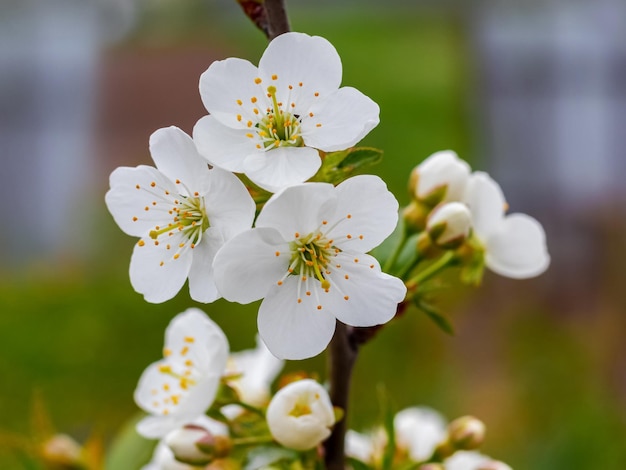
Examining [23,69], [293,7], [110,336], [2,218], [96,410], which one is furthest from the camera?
[293,7]

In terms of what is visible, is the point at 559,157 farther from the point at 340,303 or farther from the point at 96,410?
the point at 340,303

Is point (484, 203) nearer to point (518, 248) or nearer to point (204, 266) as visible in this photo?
point (518, 248)

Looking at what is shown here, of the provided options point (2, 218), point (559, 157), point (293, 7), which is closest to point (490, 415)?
point (559, 157)

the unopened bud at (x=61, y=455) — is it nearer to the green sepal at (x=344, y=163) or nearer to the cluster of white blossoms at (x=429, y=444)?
the cluster of white blossoms at (x=429, y=444)

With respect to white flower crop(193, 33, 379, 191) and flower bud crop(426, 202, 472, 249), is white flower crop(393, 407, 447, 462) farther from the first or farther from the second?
white flower crop(193, 33, 379, 191)

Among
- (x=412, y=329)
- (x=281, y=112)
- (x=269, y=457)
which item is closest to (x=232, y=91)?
(x=281, y=112)

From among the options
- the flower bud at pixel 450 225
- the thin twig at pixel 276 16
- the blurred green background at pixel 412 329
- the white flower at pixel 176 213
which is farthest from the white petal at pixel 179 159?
the blurred green background at pixel 412 329

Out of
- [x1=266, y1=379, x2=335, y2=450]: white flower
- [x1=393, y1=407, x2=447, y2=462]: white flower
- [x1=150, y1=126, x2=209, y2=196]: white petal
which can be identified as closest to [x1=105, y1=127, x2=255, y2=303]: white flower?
[x1=150, y1=126, x2=209, y2=196]: white petal
